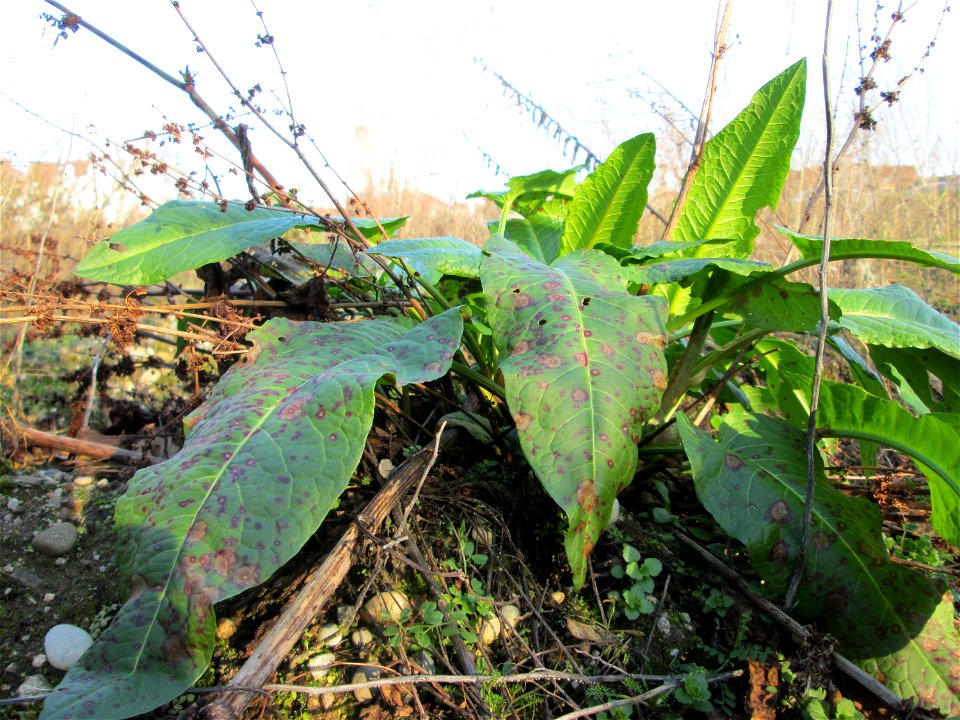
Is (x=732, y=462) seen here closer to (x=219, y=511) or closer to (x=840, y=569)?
(x=840, y=569)

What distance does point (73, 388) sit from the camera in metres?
2.89

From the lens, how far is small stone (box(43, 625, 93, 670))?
Answer: 3.91 ft

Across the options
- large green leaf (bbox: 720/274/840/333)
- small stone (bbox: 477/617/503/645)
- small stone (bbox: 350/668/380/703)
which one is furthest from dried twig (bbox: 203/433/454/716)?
large green leaf (bbox: 720/274/840/333)

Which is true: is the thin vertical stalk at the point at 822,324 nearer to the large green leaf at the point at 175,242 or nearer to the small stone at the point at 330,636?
the small stone at the point at 330,636

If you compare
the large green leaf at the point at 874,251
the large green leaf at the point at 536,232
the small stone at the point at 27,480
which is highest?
the large green leaf at the point at 536,232

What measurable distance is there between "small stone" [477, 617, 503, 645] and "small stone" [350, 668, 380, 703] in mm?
205

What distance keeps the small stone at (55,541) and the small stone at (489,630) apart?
3.35 ft

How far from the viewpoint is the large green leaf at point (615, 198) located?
1.73 m

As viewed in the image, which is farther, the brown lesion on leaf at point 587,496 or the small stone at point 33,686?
the small stone at point 33,686

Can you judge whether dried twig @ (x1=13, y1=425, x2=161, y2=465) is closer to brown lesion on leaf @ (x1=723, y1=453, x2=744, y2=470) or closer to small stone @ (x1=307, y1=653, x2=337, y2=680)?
small stone @ (x1=307, y1=653, x2=337, y2=680)

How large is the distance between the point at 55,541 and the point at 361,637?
82 cm

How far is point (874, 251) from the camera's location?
55.1 inches

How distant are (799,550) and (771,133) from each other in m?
1.08

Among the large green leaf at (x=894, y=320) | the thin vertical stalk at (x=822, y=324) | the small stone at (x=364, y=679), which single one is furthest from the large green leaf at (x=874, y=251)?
the small stone at (x=364, y=679)
